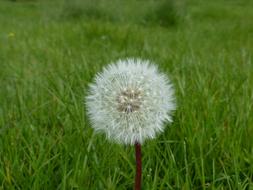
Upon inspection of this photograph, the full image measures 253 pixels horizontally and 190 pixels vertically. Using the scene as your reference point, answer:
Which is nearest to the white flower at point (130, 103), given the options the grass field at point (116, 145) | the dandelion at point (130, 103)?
the dandelion at point (130, 103)

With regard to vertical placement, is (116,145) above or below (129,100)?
below

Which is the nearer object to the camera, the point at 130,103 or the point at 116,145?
the point at 130,103

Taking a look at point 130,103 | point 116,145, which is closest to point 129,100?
point 130,103

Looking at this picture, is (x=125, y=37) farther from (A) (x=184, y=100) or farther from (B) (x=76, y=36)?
(A) (x=184, y=100)

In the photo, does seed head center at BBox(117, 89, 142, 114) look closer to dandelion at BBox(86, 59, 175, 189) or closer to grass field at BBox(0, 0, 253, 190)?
dandelion at BBox(86, 59, 175, 189)

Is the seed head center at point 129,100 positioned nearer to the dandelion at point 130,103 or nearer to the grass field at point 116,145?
the dandelion at point 130,103

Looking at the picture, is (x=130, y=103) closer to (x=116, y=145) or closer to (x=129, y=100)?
(x=129, y=100)

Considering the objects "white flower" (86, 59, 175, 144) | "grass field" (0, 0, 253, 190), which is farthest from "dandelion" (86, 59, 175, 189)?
"grass field" (0, 0, 253, 190)
